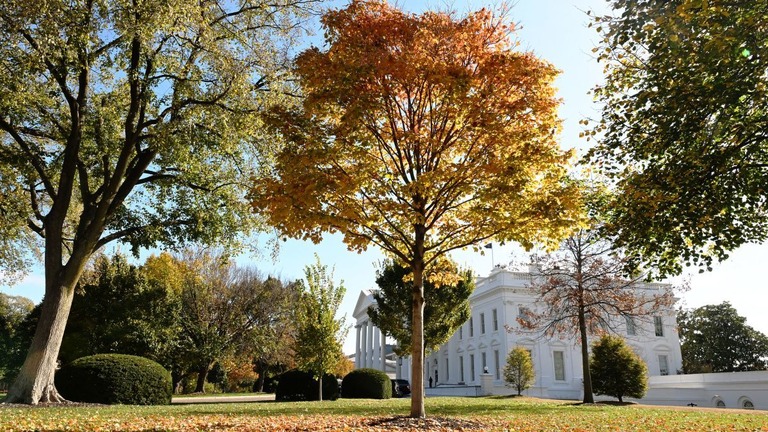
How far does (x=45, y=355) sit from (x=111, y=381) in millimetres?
2245

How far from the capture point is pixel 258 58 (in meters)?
15.7

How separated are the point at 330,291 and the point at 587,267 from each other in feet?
36.3

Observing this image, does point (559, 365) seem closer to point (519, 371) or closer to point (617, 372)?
point (519, 371)

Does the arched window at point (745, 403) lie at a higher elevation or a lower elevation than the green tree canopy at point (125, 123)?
lower

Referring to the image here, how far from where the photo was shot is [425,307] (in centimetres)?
2692

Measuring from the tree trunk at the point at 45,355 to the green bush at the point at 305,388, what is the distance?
9540mm

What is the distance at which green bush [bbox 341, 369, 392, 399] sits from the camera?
24.3 meters

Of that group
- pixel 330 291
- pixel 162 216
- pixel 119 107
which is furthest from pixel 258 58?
pixel 330 291

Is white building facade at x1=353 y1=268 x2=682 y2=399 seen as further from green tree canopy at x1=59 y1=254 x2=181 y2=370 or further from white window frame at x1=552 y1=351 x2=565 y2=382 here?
green tree canopy at x1=59 y1=254 x2=181 y2=370

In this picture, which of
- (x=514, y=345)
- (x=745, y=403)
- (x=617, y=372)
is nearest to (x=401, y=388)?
(x=514, y=345)

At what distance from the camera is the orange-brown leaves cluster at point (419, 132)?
380 inches

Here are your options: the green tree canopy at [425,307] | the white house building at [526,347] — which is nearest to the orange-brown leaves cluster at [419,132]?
the green tree canopy at [425,307]

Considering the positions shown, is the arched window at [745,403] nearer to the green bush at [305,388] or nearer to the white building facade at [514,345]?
the white building facade at [514,345]

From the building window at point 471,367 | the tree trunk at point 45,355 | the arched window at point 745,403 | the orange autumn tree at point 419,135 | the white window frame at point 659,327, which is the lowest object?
the arched window at point 745,403
